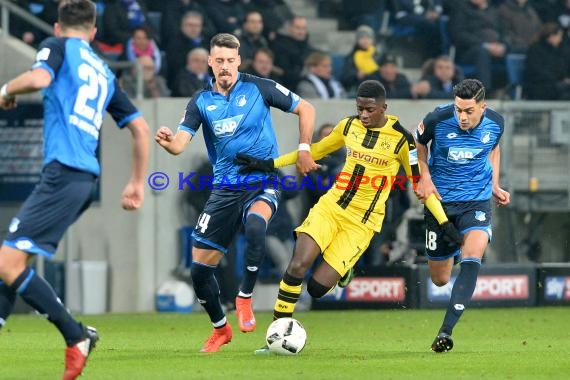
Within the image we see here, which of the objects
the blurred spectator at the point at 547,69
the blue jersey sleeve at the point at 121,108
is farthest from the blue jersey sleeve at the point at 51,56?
the blurred spectator at the point at 547,69

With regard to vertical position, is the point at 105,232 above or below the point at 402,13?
below

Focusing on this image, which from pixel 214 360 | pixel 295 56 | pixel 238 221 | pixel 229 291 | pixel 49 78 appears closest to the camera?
pixel 49 78

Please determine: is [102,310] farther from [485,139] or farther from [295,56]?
[485,139]

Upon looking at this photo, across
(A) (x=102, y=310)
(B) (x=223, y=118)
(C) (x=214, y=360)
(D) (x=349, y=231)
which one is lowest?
(A) (x=102, y=310)

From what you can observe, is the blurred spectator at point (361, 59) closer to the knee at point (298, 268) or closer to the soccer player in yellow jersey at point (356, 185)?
the soccer player in yellow jersey at point (356, 185)

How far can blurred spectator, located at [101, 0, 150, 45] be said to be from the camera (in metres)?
19.2

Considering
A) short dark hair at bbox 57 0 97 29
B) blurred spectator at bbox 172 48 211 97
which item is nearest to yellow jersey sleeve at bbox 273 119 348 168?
short dark hair at bbox 57 0 97 29

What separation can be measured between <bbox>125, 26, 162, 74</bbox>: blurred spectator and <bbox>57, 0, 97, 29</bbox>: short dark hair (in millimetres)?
10327

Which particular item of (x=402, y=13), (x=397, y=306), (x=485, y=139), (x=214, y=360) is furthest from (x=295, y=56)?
(x=214, y=360)

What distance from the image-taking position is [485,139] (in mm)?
12430

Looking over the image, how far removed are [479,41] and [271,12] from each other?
3342 mm

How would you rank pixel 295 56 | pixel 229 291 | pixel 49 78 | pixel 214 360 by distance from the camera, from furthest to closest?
pixel 295 56
pixel 229 291
pixel 214 360
pixel 49 78

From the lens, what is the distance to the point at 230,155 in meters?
11.9

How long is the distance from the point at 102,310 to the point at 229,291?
179 centimetres
